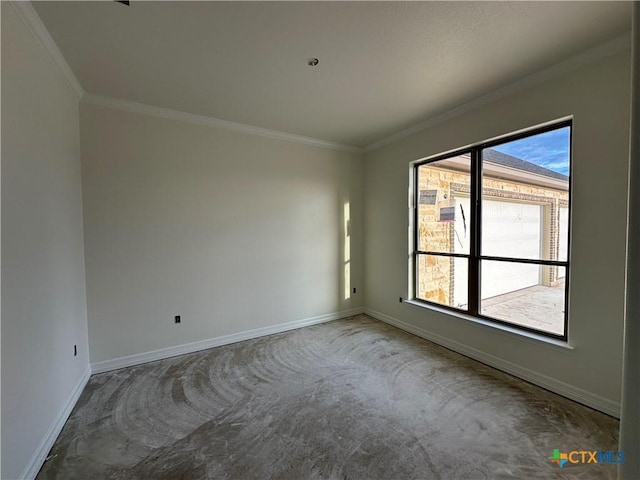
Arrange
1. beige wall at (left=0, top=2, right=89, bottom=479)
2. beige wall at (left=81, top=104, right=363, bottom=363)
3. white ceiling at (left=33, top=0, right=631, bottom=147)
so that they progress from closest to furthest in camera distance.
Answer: beige wall at (left=0, top=2, right=89, bottom=479)
white ceiling at (left=33, top=0, right=631, bottom=147)
beige wall at (left=81, top=104, right=363, bottom=363)

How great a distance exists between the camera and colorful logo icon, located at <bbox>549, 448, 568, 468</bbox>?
1.63 m

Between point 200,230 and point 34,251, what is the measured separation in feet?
5.15

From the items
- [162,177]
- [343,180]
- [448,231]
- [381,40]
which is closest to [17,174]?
[162,177]

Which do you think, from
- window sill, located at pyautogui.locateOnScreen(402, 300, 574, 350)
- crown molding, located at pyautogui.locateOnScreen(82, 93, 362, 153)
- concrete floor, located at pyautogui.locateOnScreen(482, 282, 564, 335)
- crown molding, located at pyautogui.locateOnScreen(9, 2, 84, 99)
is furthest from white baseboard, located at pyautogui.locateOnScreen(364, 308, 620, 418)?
crown molding, located at pyautogui.locateOnScreen(9, 2, 84, 99)

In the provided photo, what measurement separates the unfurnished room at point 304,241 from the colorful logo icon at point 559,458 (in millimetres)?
13

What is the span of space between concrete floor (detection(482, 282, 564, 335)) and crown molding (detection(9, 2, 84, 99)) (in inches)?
172

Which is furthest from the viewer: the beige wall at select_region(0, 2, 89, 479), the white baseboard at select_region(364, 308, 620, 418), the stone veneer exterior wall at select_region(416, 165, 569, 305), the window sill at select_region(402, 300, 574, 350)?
the stone veneer exterior wall at select_region(416, 165, 569, 305)

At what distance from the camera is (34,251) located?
1694 millimetres

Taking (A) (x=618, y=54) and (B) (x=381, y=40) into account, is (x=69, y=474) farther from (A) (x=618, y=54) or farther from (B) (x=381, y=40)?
(A) (x=618, y=54)

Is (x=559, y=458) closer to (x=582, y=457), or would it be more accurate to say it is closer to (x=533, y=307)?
(x=582, y=457)

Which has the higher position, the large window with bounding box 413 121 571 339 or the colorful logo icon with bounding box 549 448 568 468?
the large window with bounding box 413 121 571 339

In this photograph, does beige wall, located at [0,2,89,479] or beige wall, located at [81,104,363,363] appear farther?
beige wall, located at [81,104,363,363]

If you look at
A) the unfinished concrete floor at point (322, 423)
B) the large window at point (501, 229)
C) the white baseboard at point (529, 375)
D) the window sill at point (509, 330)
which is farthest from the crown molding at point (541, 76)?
the unfinished concrete floor at point (322, 423)

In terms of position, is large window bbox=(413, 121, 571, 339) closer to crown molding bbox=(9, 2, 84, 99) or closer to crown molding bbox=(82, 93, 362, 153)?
crown molding bbox=(82, 93, 362, 153)
